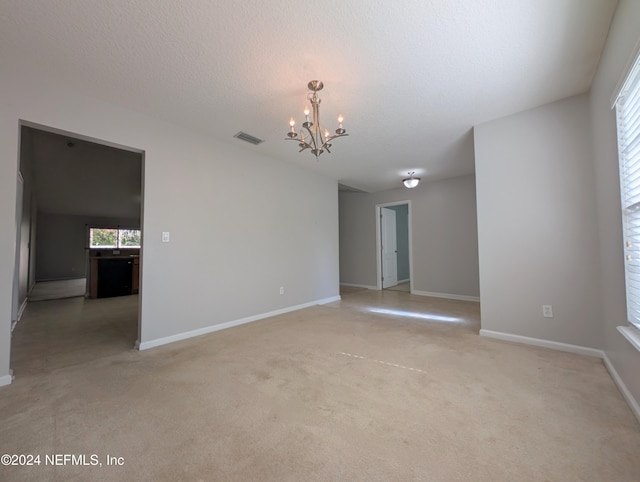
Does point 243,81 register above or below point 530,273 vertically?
above

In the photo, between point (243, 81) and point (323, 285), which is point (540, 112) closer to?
point (243, 81)

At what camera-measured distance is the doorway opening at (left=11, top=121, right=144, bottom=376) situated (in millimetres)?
2875

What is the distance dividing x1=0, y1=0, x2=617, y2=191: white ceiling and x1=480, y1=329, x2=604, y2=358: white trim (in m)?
2.44

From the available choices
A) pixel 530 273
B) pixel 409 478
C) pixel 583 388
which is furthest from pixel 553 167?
pixel 409 478

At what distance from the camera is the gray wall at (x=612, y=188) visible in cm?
161

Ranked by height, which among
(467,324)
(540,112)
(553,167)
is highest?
(540,112)

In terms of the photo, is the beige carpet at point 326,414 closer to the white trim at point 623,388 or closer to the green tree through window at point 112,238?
the white trim at point 623,388

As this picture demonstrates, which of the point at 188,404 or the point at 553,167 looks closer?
the point at 188,404

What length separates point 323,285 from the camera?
519cm

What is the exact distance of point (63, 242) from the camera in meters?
9.45

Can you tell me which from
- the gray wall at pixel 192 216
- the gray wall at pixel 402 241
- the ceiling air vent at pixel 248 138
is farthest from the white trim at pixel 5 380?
the gray wall at pixel 402 241

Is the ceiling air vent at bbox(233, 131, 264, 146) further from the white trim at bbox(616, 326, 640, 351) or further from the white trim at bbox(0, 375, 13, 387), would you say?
the white trim at bbox(616, 326, 640, 351)

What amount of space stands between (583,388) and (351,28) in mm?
3018

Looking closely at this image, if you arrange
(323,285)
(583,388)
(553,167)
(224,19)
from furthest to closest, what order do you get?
1. (323,285)
2. (553,167)
3. (583,388)
4. (224,19)
